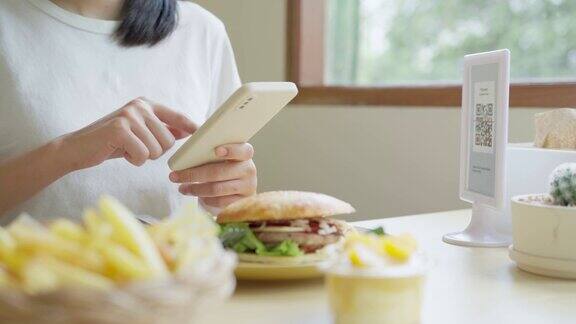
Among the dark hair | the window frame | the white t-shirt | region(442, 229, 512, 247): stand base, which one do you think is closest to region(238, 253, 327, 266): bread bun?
region(442, 229, 512, 247): stand base

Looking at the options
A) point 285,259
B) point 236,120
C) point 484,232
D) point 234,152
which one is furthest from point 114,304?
point 484,232

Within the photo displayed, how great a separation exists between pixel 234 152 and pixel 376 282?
26.9 inches

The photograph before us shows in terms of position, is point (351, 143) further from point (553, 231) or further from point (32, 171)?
point (553, 231)

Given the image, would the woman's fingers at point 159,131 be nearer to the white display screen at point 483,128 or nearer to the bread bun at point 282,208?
the bread bun at point 282,208

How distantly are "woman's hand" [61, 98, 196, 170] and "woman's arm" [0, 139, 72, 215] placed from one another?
0.09ft

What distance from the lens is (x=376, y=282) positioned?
0.75 meters

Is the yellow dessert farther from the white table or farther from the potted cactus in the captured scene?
the potted cactus

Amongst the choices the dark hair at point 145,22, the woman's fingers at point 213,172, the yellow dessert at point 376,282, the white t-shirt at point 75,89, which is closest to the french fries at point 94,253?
the yellow dessert at point 376,282

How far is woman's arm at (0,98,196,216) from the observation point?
4.27 ft

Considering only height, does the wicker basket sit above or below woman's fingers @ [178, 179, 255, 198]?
above

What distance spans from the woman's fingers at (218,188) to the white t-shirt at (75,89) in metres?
0.19

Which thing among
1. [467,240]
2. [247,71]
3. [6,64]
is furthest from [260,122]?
[247,71]

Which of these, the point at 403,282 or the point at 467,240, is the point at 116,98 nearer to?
the point at 467,240

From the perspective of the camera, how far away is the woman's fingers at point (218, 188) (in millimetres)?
1496
